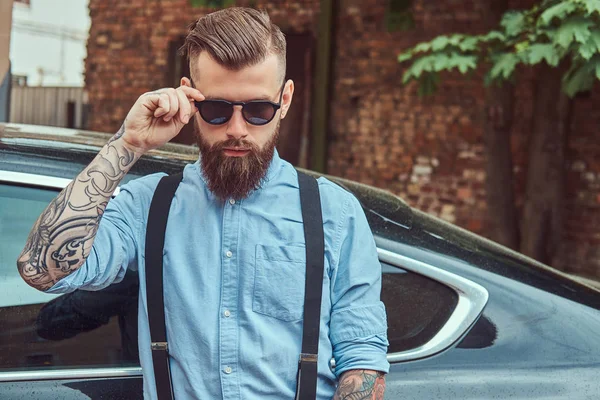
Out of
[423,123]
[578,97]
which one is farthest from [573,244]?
[423,123]

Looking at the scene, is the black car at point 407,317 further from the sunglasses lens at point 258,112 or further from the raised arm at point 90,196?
the sunglasses lens at point 258,112

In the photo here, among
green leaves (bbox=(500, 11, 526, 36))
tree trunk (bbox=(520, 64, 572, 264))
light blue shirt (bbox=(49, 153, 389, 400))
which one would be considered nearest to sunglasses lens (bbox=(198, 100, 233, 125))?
light blue shirt (bbox=(49, 153, 389, 400))

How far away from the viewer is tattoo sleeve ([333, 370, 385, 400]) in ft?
5.76

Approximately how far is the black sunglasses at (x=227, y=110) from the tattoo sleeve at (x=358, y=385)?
587 millimetres

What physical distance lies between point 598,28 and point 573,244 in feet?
8.75

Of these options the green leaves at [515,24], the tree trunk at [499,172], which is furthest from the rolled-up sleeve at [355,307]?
the tree trunk at [499,172]

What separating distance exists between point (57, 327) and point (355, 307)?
77 cm

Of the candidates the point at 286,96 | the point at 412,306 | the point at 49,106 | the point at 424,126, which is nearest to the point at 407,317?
the point at 412,306

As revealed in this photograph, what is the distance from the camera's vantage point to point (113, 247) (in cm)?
171

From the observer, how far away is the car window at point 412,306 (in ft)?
7.22

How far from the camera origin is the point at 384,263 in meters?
2.19

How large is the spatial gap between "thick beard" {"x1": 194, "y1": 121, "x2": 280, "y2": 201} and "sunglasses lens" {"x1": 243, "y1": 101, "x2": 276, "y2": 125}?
51mm

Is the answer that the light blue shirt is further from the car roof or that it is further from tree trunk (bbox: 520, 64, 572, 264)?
tree trunk (bbox: 520, 64, 572, 264)

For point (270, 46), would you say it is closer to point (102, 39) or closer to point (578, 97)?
point (578, 97)
